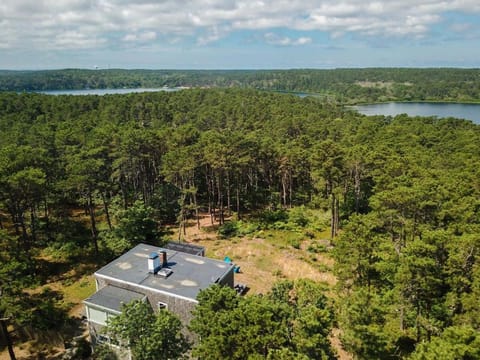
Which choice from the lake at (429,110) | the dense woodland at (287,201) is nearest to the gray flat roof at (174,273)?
the dense woodland at (287,201)

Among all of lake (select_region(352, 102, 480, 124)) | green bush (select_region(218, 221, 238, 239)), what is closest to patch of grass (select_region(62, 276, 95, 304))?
green bush (select_region(218, 221, 238, 239))

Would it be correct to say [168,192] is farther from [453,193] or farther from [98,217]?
[453,193]

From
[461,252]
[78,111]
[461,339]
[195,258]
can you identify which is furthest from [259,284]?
[78,111]

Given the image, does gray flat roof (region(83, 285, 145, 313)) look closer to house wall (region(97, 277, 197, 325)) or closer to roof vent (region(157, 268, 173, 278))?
house wall (region(97, 277, 197, 325))

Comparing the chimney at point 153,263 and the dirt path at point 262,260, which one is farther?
the dirt path at point 262,260

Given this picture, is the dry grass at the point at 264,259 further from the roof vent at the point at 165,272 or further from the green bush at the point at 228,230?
the roof vent at the point at 165,272

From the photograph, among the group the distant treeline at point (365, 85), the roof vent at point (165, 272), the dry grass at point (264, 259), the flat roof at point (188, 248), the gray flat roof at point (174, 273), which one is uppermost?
the distant treeline at point (365, 85)

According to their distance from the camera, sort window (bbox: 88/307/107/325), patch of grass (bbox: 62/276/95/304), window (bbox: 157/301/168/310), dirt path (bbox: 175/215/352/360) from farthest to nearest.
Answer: dirt path (bbox: 175/215/352/360) < patch of grass (bbox: 62/276/95/304) < window (bbox: 157/301/168/310) < window (bbox: 88/307/107/325)
